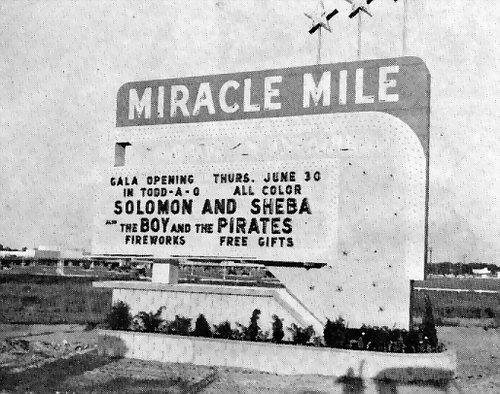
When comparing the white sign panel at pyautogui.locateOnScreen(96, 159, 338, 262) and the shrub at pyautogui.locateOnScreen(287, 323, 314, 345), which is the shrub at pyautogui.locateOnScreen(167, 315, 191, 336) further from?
the shrub at pyautogui.locateOnScreen(287, 323, 314, 345)

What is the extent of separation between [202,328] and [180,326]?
845 millimetres

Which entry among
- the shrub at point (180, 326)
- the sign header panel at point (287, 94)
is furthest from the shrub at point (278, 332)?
the sign header panel at point (287, 94)

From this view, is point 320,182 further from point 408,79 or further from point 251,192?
point 408,79

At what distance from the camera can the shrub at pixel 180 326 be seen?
16.9m

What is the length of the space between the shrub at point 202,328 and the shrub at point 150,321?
4.47 feet

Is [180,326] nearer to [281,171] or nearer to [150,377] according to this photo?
[150,377]

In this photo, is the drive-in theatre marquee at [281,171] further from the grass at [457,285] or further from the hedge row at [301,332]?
the grass at [457,285]

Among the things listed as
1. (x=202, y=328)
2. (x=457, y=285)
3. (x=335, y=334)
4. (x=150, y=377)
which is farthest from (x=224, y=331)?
(x=457, y=285)

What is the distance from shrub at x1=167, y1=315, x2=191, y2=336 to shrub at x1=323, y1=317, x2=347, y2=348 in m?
4.18

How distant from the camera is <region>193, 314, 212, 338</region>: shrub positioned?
53.9 feet

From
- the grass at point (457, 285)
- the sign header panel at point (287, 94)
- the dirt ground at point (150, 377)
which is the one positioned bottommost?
the grass at point (457, 285)

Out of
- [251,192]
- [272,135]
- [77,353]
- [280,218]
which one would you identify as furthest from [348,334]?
[77,353]

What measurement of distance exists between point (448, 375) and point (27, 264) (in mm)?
114303

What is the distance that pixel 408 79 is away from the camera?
50.4 feet
